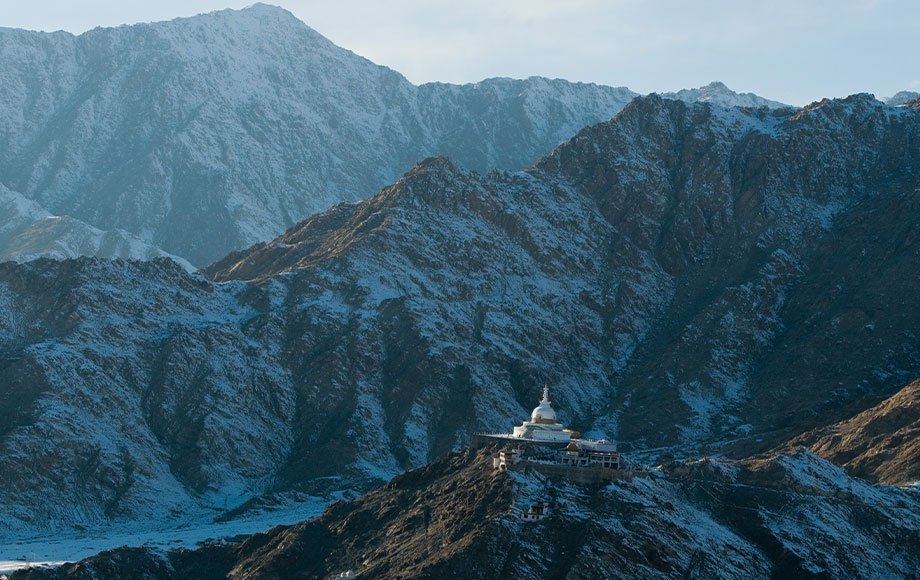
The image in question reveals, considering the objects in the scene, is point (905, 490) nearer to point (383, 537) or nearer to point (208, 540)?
point (383, 537)

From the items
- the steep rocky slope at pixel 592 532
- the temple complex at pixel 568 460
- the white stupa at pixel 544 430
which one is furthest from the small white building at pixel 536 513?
the white stupa at pixel 544 430

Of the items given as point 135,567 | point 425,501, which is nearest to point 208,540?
point 135,567

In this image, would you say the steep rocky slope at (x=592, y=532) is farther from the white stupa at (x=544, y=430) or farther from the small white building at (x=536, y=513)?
the white stupa at (x=544, y=430)

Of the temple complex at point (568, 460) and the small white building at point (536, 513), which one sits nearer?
the small white building at point (536, 513)

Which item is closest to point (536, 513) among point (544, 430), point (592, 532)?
point (592, 532)

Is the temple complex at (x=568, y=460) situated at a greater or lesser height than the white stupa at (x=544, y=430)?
lesser

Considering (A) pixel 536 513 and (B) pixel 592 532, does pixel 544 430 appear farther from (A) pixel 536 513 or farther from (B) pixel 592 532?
(B) pixel 592 532

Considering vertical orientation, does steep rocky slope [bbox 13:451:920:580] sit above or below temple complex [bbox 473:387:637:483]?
below

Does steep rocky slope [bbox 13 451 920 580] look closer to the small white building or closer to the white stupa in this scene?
the small white building

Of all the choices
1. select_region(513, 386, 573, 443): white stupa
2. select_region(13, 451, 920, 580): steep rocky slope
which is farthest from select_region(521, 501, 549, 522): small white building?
select_region(513, 386, 573, 443): white stupa
